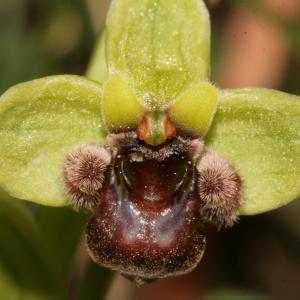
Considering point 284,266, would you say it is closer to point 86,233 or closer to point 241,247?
point 241,247

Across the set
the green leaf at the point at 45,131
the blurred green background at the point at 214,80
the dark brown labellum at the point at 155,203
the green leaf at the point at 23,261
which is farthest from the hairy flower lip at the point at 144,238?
the blurred green background at the point at 214,80

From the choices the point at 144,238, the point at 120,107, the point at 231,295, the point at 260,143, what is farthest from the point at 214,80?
the point at 144,238

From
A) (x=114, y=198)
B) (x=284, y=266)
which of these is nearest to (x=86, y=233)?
(x=114, y=198)

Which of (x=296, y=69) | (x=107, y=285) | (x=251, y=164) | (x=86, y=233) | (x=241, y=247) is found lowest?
(x=241, y=247)

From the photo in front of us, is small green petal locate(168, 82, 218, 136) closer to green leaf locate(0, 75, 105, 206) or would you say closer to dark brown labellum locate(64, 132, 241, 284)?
dark brown labellum locate(64, 132, 241, 284)

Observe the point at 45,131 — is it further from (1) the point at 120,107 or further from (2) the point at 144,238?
(2) the point at 144,238

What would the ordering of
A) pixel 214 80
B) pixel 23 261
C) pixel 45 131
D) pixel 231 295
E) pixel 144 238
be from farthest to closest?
pixel 214 80, pixel 231 295, pixel 23 261, pixel 45 131, pixel 144 238

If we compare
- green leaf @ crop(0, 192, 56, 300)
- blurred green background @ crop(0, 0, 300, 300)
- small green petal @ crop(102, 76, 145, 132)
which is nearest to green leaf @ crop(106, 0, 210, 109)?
small green petal @ crop(102, 76, 145, 132)
